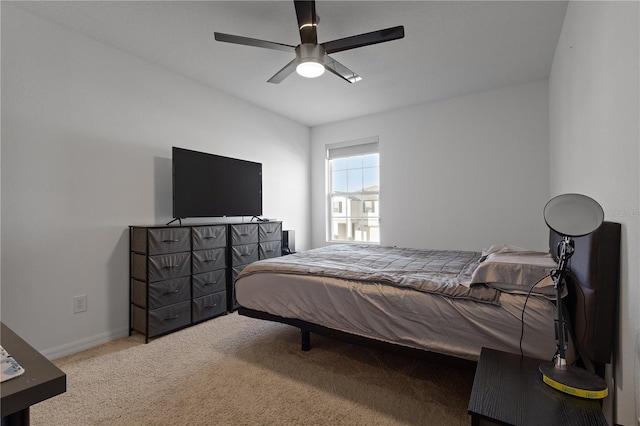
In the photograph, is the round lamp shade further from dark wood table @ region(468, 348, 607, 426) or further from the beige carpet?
the beige carpet

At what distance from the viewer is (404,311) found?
180 cm

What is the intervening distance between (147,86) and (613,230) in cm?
A: 374

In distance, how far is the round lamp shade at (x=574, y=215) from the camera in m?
1.06

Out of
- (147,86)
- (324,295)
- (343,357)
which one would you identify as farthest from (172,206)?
(343,357)

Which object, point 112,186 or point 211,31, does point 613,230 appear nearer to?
point 211,31

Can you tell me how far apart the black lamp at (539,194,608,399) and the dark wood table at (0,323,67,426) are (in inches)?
60.2

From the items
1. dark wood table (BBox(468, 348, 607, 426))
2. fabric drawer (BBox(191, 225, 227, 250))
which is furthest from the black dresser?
dark wood table (BBox(468, 348, 607, 426))

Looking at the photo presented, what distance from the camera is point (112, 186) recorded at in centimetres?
273

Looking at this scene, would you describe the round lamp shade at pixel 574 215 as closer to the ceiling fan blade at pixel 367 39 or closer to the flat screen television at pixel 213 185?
the ceiling fan blade at pixel 367 39

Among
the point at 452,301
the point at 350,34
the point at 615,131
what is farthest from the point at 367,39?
the point at 452,301

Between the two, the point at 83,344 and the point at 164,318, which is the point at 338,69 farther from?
the point at 83,344

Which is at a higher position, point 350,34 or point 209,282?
point 350,34

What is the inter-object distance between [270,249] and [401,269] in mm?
2057

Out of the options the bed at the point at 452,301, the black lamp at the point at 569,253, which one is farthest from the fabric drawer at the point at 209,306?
the black lamp at the point at 569,253
